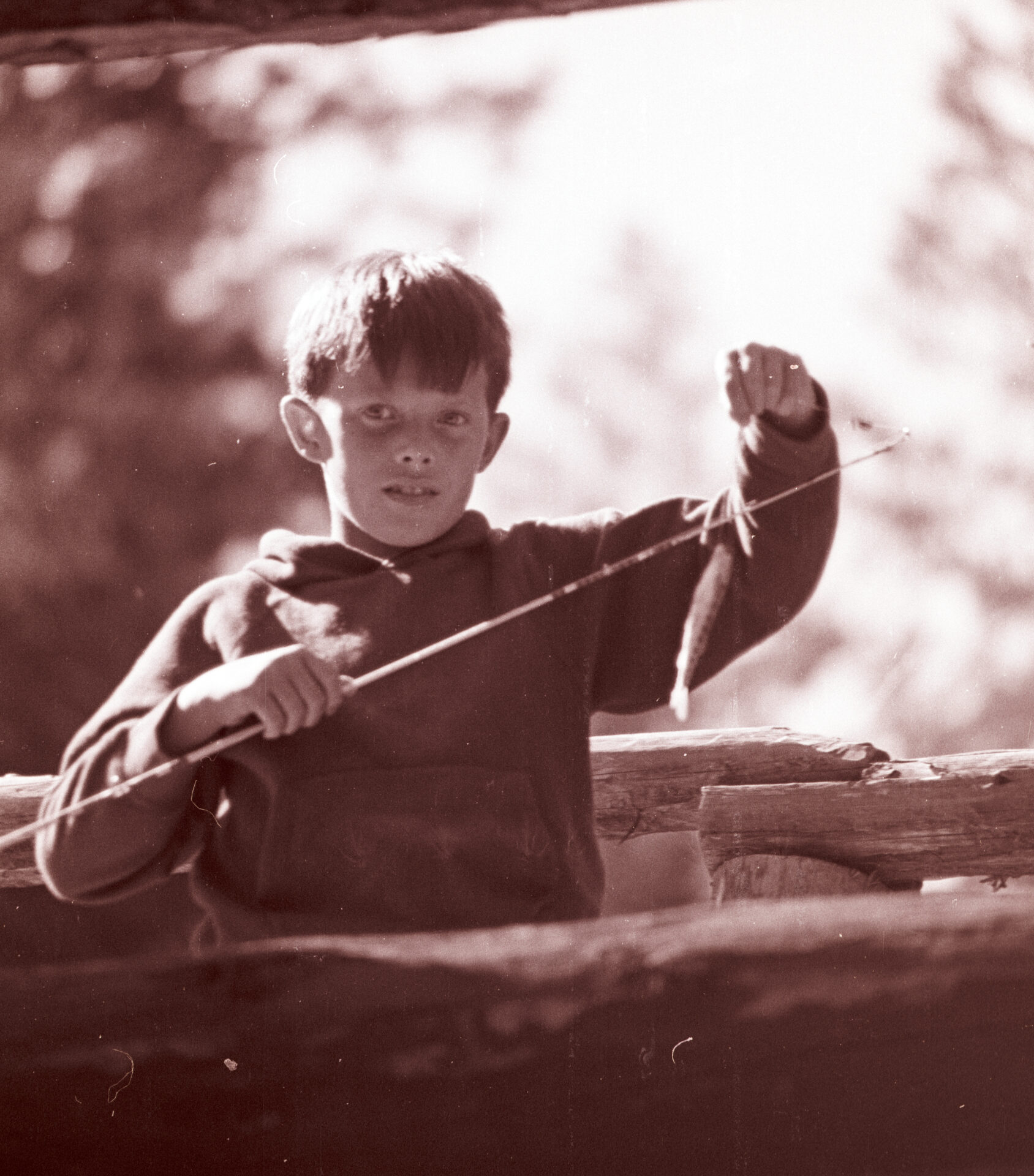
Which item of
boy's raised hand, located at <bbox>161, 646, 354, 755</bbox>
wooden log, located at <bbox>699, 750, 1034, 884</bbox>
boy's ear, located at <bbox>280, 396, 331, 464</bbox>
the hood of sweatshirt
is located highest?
boy's ear, located at <bbox>280, 396, 331, 464</bbox>

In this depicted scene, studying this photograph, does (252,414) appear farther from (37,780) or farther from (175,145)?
(37,780)

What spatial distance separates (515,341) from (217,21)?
257mm

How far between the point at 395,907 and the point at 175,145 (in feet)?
2.19

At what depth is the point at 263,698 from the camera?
2.64ft

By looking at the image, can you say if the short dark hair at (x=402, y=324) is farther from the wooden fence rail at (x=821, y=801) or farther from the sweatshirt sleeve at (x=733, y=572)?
the wooden fence rail at (x=821, y=801)

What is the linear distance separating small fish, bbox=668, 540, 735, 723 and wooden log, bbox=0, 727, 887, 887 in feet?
0.68

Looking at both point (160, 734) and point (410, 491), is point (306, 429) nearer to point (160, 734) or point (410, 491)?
point (410, 491)

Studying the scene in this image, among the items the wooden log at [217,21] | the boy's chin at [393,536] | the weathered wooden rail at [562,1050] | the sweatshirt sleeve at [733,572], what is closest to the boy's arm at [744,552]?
the sweatshirt sleeve at [733,572]

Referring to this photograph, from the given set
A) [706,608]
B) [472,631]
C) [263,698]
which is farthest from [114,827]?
[706,608]

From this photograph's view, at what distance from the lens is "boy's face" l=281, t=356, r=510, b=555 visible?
2.87ft

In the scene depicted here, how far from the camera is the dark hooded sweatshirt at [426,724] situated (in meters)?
0.82

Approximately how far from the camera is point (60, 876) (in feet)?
2.89

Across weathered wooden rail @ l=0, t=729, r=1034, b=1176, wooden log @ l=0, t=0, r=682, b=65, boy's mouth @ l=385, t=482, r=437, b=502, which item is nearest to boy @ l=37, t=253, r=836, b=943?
boy's mouth @ l=385, t=482, r=437, b=502

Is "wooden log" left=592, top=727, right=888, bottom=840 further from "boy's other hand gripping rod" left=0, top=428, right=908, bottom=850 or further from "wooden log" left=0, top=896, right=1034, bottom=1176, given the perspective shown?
"wooden log" left=0, top=896, right=1034, bottom=1176
